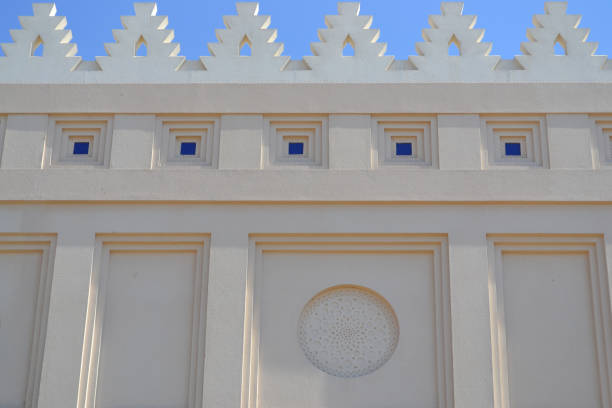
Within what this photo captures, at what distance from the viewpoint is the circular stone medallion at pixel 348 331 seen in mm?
6973

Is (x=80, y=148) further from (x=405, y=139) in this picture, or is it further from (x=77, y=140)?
(x=405, y=139)

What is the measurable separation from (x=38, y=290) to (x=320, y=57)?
4034 mm

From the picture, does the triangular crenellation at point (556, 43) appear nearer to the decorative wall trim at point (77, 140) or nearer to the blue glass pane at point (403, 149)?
the blue glass pane at point (403, 149)

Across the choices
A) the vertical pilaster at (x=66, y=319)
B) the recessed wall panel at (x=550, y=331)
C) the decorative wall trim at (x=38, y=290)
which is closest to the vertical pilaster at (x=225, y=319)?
the vertical pilaster at (x=66, y=319)

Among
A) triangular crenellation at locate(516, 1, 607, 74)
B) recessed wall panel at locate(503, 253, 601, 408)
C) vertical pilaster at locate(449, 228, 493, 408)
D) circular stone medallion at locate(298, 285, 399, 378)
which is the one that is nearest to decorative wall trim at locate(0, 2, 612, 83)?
triangular crenellation at locate(516, 1, 607, 74)

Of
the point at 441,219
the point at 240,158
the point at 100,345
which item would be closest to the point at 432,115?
the point at 441,219

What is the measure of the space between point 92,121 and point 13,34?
60.4 inches

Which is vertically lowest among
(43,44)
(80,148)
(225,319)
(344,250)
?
(225,319)

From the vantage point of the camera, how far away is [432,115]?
24.8 ft

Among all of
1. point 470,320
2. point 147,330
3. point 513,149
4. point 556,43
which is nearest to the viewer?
point 470,320

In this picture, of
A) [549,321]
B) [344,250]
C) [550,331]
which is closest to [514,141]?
[549,321]

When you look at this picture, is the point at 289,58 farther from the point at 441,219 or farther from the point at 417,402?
the point at 417,402

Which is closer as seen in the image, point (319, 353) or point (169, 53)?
point (319, 353)

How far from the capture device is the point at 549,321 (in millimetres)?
6922
